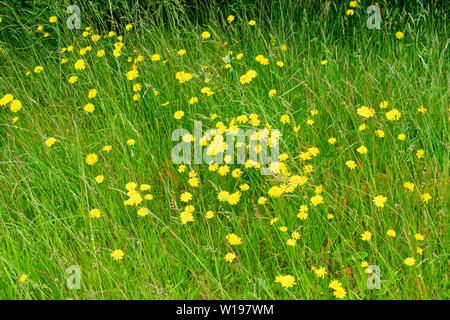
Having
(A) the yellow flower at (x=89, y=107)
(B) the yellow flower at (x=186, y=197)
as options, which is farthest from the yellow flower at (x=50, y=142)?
(B) the yellow flower at (x=186, y=197)

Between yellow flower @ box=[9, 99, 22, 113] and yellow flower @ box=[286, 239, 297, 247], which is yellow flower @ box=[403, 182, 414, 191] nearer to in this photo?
yellow flower @ box=[286, 239, 297, 247]

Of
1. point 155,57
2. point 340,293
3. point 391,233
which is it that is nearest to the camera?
point 340,293

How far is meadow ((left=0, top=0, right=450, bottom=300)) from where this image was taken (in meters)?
1.72

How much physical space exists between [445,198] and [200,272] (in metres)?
1.00

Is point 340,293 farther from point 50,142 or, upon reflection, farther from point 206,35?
point 206,35

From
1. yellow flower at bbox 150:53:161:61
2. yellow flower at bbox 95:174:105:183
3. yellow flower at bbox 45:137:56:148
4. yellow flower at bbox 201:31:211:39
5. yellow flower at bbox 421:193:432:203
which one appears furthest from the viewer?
yellow flower at bbox 201:31:211:39

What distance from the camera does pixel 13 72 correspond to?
342 cm

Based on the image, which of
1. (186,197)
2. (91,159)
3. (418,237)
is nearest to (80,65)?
(91,159)

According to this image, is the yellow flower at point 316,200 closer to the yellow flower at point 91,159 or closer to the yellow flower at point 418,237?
the yellow flower at point 418,237

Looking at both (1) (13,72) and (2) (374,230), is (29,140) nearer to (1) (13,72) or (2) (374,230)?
(1) (13,72)

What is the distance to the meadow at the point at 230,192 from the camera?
1722mm

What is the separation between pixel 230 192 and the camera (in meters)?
2.16

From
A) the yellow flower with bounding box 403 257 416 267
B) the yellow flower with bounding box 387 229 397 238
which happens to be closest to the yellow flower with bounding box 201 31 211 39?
the yellow flower with bounding box 387 229 397 238

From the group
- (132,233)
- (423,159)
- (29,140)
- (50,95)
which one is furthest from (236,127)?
(50,95)
